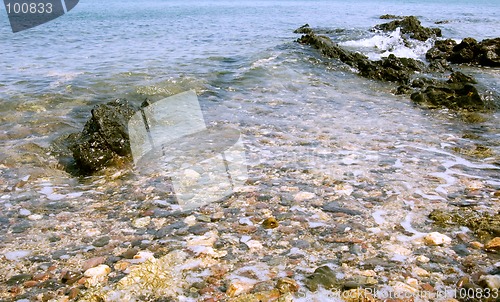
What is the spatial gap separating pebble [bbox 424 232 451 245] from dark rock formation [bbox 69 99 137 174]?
198 inches

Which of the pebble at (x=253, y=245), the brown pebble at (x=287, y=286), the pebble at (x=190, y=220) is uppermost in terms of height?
the pebble at (x=190, y=220)

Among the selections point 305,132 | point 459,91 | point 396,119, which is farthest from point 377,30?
point 305,132

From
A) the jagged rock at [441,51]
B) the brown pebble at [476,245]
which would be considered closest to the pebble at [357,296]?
the brown pebble at [476,245]

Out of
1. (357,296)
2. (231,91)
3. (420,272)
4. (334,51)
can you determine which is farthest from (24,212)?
(334,51)

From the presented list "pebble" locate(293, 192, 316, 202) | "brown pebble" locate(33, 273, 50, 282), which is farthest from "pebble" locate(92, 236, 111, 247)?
"pebble" locate(293, 192, 316, 202)

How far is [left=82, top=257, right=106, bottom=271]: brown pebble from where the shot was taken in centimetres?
393

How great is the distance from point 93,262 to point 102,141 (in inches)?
127

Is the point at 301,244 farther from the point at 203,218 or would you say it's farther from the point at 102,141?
the point at 102,141

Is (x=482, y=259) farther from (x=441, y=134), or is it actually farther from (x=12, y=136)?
(x=12, y=136)

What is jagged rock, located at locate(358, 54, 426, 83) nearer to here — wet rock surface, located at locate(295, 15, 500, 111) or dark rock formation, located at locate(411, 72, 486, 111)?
wet rock surface, located at locate(295, 15, 500, 111)

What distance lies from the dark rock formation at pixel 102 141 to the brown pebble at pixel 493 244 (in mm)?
5610

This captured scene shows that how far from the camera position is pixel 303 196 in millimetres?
5461

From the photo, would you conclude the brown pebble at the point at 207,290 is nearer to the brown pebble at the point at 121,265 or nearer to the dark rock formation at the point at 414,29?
the brown pebble at the point at 121,265

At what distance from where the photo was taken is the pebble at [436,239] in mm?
4297
